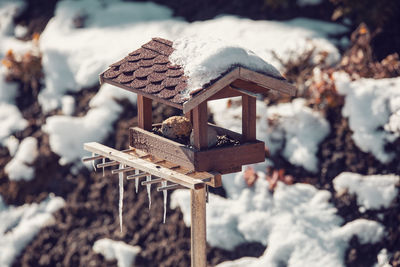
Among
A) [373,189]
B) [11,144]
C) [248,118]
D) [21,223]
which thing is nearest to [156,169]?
[248,118]

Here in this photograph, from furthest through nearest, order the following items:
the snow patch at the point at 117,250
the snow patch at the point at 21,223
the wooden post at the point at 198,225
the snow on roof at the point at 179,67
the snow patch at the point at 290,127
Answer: the snow patch at the point at 21,223 → the snow patch at the point at 117,250 → the snow patch at the point at 290,127 → the wooden post at the point at 198,225 → the snow on roof at the point at 179,67

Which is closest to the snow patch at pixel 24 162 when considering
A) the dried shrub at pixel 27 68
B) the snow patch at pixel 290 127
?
the dried shrub at pixel 27 68

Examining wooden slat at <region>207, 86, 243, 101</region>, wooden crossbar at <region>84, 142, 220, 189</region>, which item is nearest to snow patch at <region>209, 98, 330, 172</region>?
wooden crossbar at <region>84, 142, 220, 189</region>

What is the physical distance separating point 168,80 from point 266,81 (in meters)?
0.49

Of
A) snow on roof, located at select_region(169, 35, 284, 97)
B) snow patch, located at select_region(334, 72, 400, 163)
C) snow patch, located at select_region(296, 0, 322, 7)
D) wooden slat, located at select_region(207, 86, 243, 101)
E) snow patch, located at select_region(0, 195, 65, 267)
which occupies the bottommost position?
snow patch, located at select_region(0, 195, 65, 267)

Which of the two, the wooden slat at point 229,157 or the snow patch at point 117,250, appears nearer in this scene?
the wooden slat at point 229,157

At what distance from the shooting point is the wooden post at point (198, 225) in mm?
3801

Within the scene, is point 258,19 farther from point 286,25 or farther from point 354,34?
point 354,34

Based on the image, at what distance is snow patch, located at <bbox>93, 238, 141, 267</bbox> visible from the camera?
5.84 metres

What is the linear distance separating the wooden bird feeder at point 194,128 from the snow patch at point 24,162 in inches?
110

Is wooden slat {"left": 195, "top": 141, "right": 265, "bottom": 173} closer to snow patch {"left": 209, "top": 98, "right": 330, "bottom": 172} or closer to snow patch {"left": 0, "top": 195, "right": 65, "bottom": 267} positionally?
snow patch {"left": 209, "top": 98, "right": 330, "bottom": 172}

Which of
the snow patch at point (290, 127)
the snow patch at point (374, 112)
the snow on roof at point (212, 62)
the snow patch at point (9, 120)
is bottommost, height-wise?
the snow patch at point (9, 120)

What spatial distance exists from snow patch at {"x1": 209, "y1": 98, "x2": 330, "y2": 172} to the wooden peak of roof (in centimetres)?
212

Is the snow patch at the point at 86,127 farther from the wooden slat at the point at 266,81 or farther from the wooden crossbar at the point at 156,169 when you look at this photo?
the wooden slat at the point at 266,81
